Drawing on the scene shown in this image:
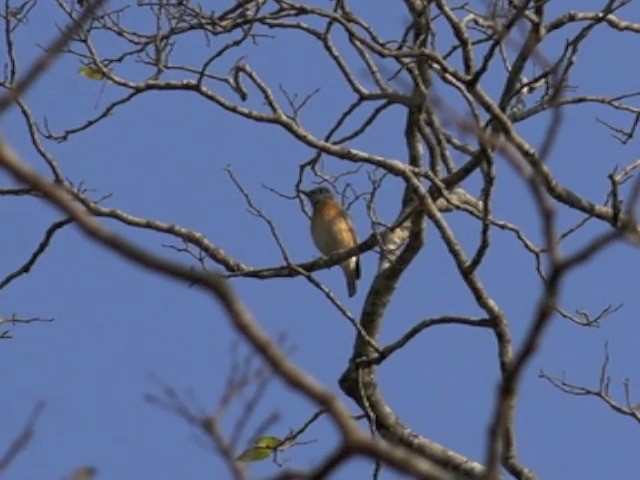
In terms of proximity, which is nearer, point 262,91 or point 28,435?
point 28,435

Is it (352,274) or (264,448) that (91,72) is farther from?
(352,274)

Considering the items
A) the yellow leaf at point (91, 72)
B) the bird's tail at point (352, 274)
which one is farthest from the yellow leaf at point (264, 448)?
the bird's tail at point (352, 274)

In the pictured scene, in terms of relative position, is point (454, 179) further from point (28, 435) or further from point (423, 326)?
point (28, 435)

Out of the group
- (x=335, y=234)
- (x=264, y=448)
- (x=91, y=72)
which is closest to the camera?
(x=264, y=448)

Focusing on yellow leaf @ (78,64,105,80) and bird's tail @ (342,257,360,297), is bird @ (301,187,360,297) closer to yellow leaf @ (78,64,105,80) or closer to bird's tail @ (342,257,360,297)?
bird's tail @ (342,257,360,297)

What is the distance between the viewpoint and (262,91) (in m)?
6.31

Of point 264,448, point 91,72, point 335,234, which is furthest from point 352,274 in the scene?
point 264,448

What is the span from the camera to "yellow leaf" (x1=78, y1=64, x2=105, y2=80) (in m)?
6.50

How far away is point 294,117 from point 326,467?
513 centimetres

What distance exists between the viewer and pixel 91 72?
257 inches

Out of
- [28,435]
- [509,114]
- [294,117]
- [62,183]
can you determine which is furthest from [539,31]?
[28,435]

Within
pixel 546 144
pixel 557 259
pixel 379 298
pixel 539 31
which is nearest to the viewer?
pixel 557 259

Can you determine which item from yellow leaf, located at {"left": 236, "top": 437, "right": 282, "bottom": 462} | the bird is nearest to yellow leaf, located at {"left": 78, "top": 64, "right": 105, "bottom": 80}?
yellow leaf, located at {"left": 236, "top": 437, "right": 282, "bottom": 462}

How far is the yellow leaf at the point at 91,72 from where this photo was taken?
21.3 feet
